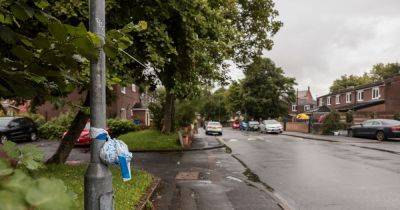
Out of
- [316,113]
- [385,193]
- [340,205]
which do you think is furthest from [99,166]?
[316,113]

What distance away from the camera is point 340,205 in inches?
398

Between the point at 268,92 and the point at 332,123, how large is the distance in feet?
115

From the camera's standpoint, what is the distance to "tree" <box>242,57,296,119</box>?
263 feet

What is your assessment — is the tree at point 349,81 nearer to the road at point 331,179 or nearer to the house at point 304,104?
the house at point 304,104

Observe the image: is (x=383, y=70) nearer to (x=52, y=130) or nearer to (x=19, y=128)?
(x=52, y=130)

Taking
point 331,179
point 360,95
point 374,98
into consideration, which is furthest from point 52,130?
point 360,95

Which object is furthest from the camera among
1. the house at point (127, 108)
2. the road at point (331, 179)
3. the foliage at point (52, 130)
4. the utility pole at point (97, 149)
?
the house at point (127, 108)

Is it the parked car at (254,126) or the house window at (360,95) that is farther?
the parked car at (254,126)

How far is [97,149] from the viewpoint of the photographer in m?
4.74

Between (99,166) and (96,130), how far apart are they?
351 millimetres

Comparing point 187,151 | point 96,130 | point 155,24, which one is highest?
point 155,24

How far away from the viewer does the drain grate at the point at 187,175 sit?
46.1ft

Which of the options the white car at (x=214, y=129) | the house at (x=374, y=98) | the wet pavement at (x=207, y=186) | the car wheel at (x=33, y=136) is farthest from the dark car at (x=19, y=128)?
the house at (x=374, y=98)

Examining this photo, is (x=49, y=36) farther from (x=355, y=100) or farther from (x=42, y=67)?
(x=355, y=100)
